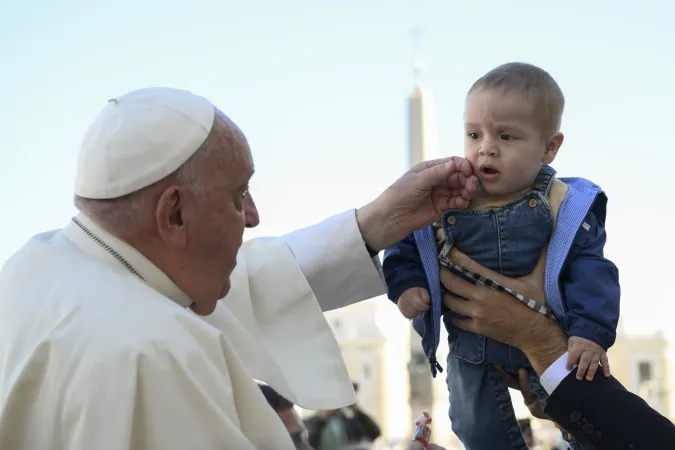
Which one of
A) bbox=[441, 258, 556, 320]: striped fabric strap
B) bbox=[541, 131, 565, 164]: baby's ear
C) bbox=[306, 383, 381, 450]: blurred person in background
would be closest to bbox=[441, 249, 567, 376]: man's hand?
bbox=[441, 258, 556, 320]: striped fabric strap

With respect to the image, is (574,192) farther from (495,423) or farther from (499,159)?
(495,423)

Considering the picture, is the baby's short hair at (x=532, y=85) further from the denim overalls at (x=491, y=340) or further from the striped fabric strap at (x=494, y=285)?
the striped fabric strap at (x=494, y=285)

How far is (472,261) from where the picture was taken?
3.40 m

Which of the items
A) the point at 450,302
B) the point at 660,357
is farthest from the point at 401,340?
the point at 450,302

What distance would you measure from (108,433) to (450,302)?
1.48 m

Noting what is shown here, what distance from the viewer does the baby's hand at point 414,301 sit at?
3.41 meters

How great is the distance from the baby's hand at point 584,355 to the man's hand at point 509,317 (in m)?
0.10

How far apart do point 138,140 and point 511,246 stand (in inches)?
47.0

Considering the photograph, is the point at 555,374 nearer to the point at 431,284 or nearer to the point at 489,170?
the point at 431,284

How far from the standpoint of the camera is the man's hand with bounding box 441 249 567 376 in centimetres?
330

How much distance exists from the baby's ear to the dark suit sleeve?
25.2 inches

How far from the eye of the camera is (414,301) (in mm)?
3406

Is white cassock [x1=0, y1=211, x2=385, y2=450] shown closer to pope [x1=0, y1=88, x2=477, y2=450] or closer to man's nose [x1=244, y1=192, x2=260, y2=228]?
pope [x1=0, y1=88, x2=477, y2=450]

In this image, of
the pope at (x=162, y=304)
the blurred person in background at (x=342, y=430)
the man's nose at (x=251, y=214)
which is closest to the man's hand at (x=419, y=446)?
the pope at (x=162, y=304)
